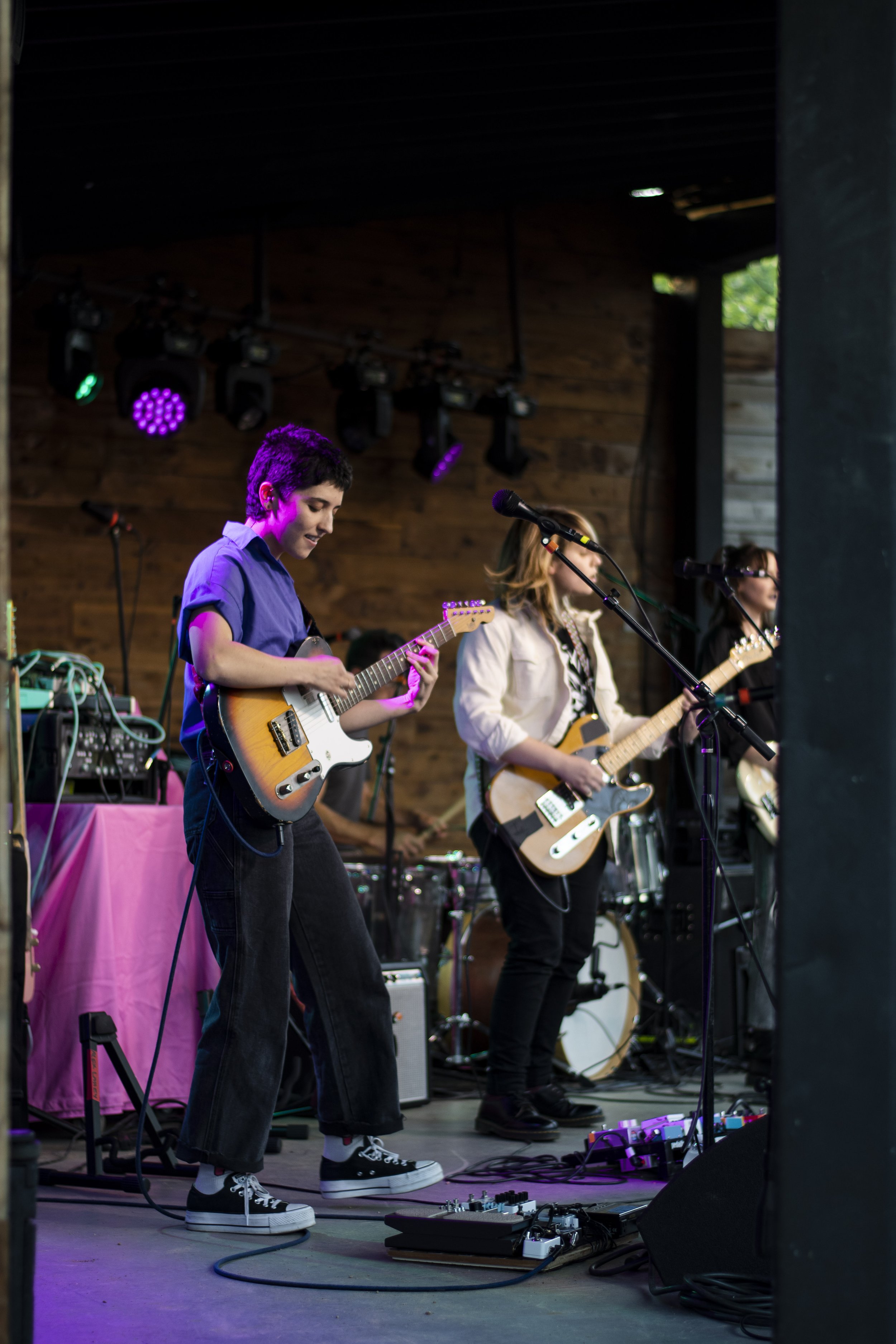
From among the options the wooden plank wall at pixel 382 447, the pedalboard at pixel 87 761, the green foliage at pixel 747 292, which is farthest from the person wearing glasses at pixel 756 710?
the green foliage at pixel 747 292

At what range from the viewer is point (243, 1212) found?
308cm

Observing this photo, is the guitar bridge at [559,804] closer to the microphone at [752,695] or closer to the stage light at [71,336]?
the microphone at [752,695]

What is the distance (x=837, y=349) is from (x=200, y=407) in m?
5.94

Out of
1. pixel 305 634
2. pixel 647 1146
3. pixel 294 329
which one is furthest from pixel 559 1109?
pixel 294 329

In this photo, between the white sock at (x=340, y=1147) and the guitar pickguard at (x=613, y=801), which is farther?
the guitar pickguard at (x=613, y=801)

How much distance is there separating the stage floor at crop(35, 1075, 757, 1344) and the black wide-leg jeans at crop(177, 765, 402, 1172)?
0.23 meters

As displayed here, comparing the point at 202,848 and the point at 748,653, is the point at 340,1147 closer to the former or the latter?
the point at 202,848

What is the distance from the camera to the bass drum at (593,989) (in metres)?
5.59

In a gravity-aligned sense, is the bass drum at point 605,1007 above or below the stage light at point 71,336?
below

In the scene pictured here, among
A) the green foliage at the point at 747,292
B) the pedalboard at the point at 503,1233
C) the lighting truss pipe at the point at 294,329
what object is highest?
the green foliage at the point at 747,292

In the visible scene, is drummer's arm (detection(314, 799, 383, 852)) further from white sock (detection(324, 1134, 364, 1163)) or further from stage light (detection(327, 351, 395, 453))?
stage light (detection(327, 351, 395, 453))

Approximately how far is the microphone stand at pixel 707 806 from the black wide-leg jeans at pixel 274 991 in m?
0.81

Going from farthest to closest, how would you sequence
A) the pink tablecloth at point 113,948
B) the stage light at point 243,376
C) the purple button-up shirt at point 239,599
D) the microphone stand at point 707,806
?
the stage light at point 243,376, the pink tablecloth at point 113,948, the purple button-up shirt at point 239,599, the microphone stand at point 707,806

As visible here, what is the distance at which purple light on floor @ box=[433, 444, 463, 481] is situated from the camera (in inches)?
308
